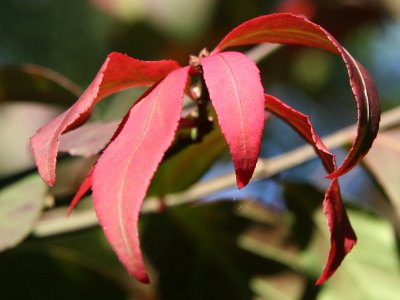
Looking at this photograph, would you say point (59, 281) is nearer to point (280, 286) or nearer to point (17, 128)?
point (280, 286)

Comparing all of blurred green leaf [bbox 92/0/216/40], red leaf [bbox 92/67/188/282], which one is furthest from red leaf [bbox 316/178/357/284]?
blurred green leaf [bbox 92/0/216/40]

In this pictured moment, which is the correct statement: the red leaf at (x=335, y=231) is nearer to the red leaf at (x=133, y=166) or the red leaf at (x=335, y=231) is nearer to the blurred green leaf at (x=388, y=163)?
the red leaf at (x=133, y=166)

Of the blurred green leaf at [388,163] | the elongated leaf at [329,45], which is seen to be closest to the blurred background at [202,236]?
the blurred green leaf at [388,163]

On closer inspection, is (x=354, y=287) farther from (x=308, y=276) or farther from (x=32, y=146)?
(x=32, y=146)

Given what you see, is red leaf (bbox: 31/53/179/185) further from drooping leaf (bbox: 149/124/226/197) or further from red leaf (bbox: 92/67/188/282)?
drooping leaf (bbox: 149/124/226/197)

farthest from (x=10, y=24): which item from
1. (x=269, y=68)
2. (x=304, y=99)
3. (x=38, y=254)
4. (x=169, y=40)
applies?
(x=38, y=254)
